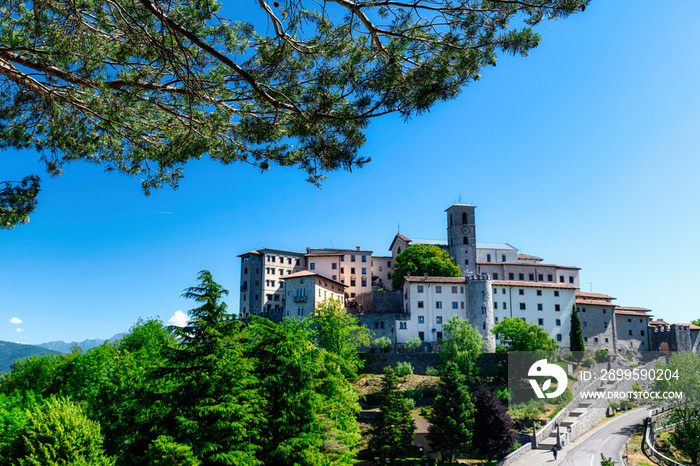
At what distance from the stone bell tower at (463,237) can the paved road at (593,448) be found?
107ft

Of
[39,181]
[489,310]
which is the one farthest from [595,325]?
[39,181]

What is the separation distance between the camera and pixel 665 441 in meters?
37.9

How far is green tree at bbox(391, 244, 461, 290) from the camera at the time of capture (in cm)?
6669

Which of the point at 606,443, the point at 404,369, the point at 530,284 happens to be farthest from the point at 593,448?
the point at 530,284

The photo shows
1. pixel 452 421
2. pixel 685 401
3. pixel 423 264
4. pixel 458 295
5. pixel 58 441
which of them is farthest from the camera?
pixel 423 264

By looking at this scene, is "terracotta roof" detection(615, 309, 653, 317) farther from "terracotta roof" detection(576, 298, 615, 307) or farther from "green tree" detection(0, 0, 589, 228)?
"green tree" detection(0, 0, 589, 228)

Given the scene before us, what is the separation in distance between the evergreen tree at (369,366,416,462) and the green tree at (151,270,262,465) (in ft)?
54.7

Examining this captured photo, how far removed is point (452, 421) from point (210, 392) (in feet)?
72.9

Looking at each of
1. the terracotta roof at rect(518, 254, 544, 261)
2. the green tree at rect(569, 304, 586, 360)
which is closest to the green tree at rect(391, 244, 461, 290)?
the terracotta roof at rect(518, 254, 544, 261)

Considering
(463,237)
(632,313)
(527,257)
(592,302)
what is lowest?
(632,313)

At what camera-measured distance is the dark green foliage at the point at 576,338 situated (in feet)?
189

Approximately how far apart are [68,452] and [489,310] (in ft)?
157

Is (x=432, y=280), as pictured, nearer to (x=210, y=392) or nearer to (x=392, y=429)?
(x=392, y=429)

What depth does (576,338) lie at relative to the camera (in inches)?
2287
